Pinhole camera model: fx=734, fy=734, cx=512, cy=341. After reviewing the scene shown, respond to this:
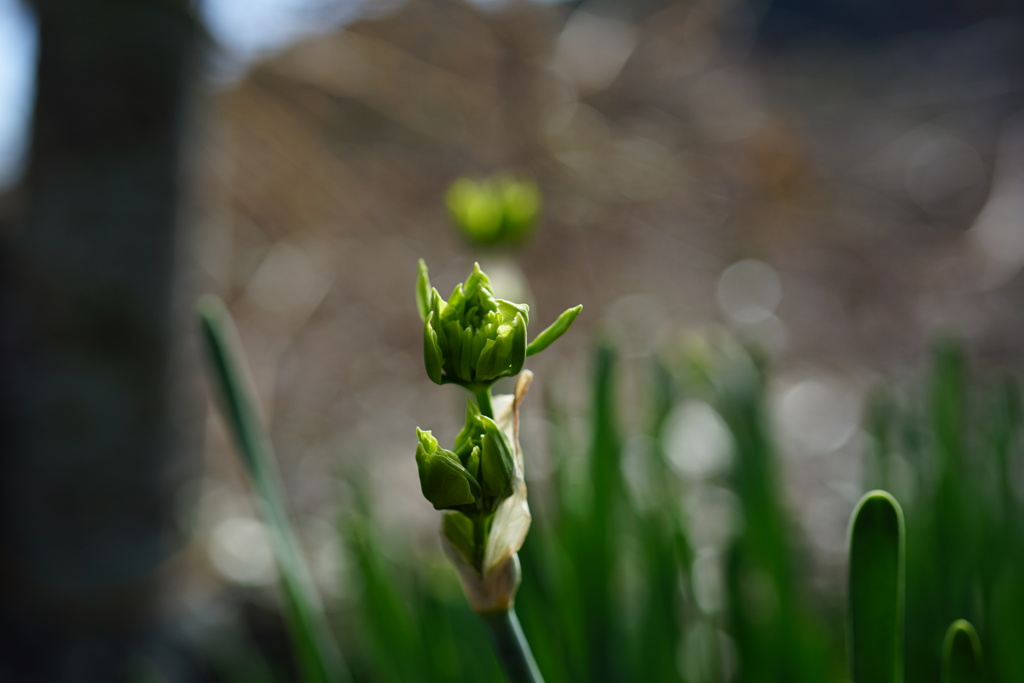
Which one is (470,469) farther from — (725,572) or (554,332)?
(725,572)

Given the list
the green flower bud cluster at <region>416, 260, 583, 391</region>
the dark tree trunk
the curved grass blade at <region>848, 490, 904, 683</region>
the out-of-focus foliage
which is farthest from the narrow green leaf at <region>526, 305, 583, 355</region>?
the dark tree trunk

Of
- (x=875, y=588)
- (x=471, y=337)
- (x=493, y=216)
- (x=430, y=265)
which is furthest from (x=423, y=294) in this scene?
(x=430, y=265)

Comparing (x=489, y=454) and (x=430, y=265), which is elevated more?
(x=430, y=265)

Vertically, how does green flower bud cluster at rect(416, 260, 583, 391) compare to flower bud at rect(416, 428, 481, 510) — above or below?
above

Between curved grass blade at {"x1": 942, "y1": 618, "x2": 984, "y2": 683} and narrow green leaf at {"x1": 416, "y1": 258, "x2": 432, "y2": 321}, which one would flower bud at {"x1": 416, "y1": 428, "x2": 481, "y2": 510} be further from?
curved grass blade at {"x1": 942, "y1": 618, "x2": 984, "y2": 683}

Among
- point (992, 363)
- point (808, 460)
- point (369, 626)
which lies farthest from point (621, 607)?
point (992, 363)

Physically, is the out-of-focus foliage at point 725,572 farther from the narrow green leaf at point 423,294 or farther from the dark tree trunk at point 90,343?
the dark tree trunk at point 90,343
